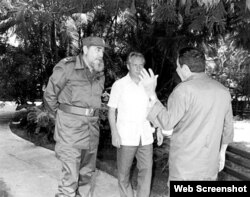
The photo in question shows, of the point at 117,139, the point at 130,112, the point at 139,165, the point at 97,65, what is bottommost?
the point at 139,165

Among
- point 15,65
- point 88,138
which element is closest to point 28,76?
point 15,65

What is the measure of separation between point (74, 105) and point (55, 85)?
275 mm

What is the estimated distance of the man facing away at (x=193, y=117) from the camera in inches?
95.0

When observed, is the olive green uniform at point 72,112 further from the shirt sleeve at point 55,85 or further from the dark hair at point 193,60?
the dark hair at point 193,60

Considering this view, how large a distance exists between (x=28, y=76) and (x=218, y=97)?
7220 millimetres

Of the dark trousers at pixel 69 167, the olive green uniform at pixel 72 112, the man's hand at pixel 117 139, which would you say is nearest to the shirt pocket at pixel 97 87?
the olive green uniform at pixel 72 112

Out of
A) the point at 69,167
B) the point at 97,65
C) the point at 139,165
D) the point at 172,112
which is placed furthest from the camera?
the point at 139,165

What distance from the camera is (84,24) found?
760 centimetres

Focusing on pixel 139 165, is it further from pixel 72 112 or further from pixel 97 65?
pixel 97 65

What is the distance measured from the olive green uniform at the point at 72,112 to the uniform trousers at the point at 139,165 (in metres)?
0.35

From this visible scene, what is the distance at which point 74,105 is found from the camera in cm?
355

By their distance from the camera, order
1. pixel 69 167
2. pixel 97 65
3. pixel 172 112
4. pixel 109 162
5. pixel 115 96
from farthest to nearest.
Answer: pixel 109 162
pixel 115 96
pixel 97 65
pixel 69 167
pixel 172 112

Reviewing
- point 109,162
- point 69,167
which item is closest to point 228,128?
point 69,167

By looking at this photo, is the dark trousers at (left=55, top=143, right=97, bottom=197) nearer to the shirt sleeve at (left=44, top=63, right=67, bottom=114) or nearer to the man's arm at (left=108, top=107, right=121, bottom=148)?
the man's arm at (left=108, top=107, right=121, bottom=148)
